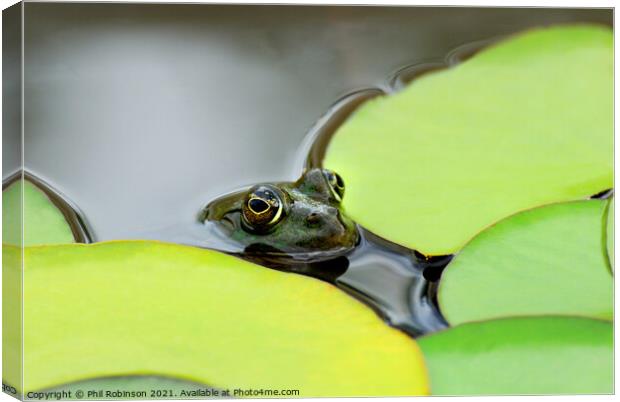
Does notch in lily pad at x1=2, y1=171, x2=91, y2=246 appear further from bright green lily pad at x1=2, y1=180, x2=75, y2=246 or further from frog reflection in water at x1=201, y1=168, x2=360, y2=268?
frog reflection in water at x1=201, y1=168, x2=360, y2=268

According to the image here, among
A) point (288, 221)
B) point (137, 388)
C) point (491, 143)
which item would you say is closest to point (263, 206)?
point (288, 221)

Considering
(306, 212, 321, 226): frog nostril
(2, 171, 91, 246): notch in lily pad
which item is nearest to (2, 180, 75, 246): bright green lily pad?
(2, 171, 91, 246): notch in lily pad

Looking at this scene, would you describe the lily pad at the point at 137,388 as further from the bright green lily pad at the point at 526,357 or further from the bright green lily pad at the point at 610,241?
the bright green lily pad at the point at 610,241

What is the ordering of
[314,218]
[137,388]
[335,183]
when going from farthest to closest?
[335,183]
[314,218]
[137,388]

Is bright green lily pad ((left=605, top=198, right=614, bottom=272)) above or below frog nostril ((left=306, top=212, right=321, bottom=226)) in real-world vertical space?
below

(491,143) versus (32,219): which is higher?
(491,143)

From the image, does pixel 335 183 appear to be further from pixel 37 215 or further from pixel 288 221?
pixel 37 215

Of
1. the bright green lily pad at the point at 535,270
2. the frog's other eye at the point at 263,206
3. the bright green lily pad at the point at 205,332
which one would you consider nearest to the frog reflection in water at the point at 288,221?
the frog's other eye at the point at 263,206

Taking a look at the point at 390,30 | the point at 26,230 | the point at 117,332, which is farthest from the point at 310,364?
the point at 390,30
